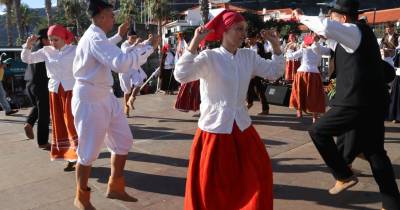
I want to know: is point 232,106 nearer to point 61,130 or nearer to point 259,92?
point 61,130

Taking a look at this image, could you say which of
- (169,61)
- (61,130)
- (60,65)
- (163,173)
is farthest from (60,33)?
(169,61)

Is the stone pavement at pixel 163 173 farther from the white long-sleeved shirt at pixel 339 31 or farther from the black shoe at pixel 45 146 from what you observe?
the white long-sleeved shirt at pixel 339 31

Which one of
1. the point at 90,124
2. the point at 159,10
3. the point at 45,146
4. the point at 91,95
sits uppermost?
the point at 159,10

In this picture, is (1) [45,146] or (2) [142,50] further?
(1) [45,146]

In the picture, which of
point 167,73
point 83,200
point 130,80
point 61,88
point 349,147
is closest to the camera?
point 83,200

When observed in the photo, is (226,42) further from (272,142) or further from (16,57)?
(16,57)

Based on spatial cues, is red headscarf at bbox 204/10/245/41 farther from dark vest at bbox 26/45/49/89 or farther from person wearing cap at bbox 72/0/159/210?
dark vest at bbox 26/45/49/89

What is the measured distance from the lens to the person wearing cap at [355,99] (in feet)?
12.1

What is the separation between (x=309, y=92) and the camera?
838 centimetres

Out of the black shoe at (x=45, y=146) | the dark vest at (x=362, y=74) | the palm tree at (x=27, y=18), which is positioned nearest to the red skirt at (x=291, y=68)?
the black shoe at (x=45, y=146)

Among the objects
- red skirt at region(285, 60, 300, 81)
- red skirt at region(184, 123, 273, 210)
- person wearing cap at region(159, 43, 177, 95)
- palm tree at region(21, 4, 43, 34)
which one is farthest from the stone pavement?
palm tree at region(21, 4, 43, 34)

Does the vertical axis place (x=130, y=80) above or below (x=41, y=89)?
below

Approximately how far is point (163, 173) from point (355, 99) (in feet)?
7.97

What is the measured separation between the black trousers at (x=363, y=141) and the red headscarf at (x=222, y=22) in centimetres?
130
